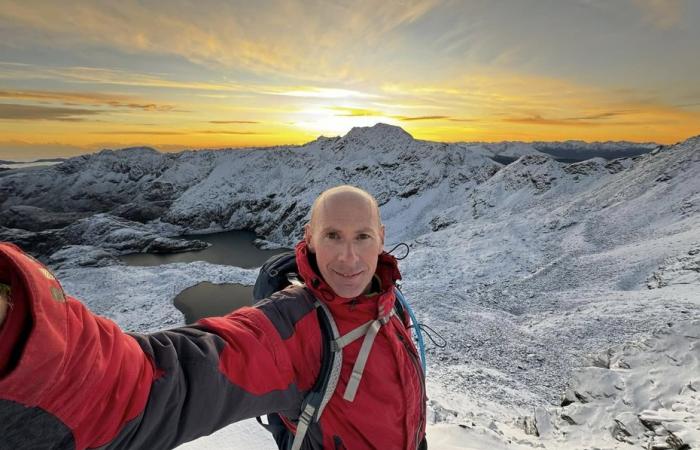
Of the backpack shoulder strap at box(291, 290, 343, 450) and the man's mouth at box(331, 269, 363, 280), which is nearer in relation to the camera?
the backpack shoulder strap at box(291, 290, 343, 450)

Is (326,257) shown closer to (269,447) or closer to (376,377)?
(376,377)

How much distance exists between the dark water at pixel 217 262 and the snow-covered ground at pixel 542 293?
6.46 ft

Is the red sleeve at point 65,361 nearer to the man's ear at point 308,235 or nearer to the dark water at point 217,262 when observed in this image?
the man's ear at point 308,235

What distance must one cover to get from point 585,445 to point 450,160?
274 feet

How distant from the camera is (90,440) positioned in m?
1.18

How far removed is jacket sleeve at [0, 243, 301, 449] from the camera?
3.20 feet

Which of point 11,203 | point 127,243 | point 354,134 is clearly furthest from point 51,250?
point 11,203

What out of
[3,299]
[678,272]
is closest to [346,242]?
[3,299]

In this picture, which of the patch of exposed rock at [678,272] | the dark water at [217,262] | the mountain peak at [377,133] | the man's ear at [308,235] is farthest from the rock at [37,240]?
the patch of exposed rock at [678,272]

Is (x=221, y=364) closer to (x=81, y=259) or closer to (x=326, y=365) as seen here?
(x=326, y=365)

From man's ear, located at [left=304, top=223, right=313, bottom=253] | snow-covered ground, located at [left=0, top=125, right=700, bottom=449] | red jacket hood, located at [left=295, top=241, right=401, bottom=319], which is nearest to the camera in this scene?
red jacket hood, located at [left=295, top=241, right=401, bottom=319]

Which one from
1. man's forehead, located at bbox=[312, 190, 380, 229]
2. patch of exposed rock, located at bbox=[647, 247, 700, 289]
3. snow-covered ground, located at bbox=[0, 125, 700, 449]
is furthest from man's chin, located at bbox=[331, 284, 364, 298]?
patch of exposed rock, located at bbox=[647, 247, 700, 289]

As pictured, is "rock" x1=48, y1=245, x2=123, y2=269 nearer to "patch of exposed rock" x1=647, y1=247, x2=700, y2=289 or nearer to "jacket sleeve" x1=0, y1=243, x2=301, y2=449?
"jacket sleeve" x1=0, y1=243, x2=301, y2=449

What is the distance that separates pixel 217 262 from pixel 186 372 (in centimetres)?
6547
